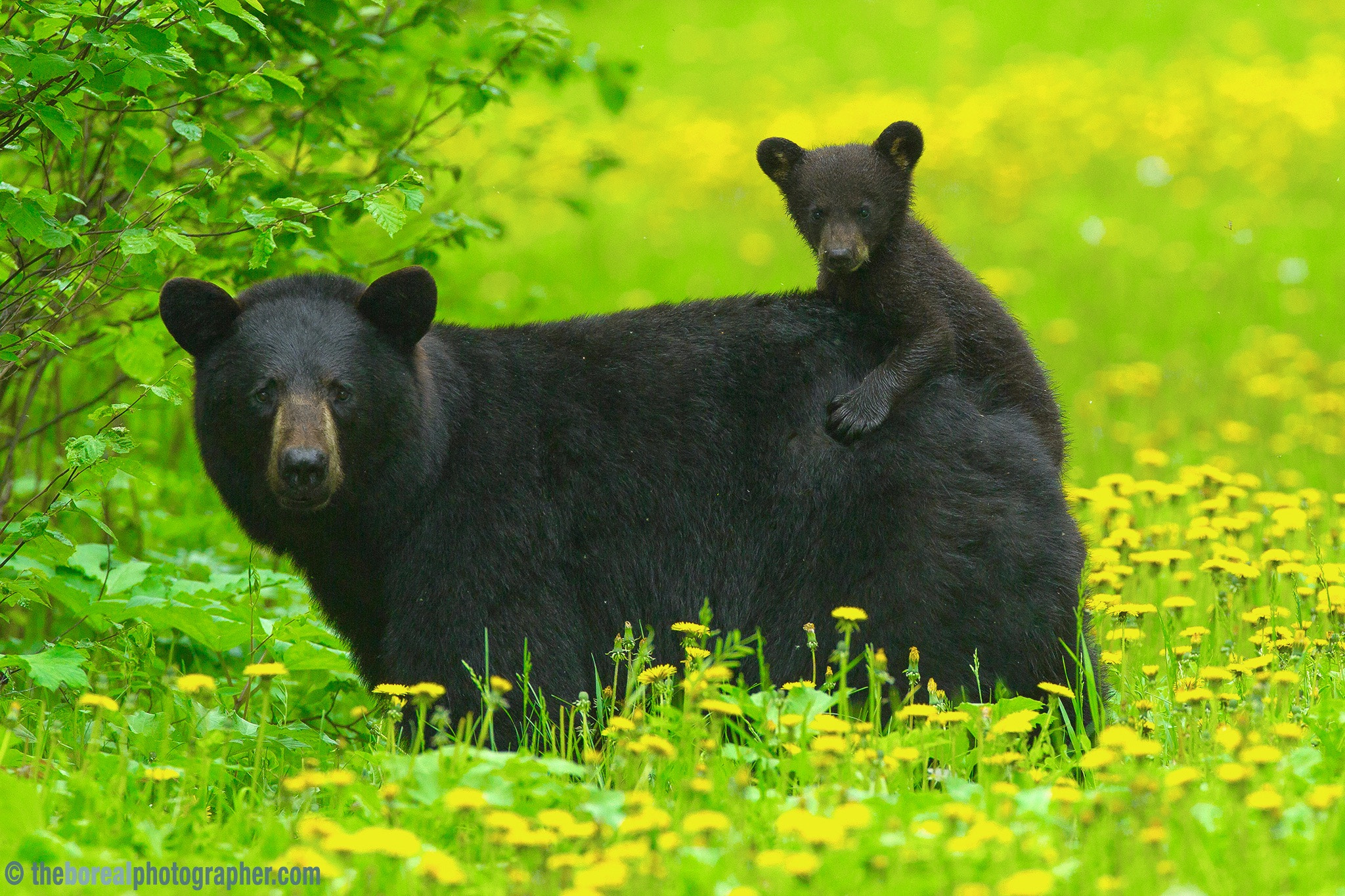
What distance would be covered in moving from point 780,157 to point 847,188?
0.46 metres

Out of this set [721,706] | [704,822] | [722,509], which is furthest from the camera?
[722,509]

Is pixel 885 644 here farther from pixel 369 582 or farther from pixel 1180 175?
pixel 1180 175

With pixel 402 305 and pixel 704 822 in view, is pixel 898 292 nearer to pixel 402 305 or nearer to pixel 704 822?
pixel 402 305

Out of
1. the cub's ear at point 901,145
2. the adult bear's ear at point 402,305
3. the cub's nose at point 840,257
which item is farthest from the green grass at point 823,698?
the cub's ear at point 901,145

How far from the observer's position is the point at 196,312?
4.38 meters

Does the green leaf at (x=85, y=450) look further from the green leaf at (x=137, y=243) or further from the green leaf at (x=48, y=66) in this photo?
the green leaf at (x=48, y=66)

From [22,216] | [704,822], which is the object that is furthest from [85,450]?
[704,822]

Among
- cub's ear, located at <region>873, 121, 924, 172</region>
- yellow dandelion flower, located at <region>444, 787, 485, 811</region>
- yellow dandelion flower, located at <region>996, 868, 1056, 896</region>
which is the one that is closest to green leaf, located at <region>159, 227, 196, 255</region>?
yellow dandelion flower, located at <region>444, 787, 485, 811</region>

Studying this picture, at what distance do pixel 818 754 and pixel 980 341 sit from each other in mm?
1984

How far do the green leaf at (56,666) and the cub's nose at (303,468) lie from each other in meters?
0.79

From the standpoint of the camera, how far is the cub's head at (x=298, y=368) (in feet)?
14.1

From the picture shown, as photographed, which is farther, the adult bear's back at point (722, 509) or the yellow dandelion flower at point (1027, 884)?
the adult bear's back at point (722, 509)

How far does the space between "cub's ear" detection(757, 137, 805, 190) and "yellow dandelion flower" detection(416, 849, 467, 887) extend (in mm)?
3342

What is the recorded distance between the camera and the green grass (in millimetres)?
2771
